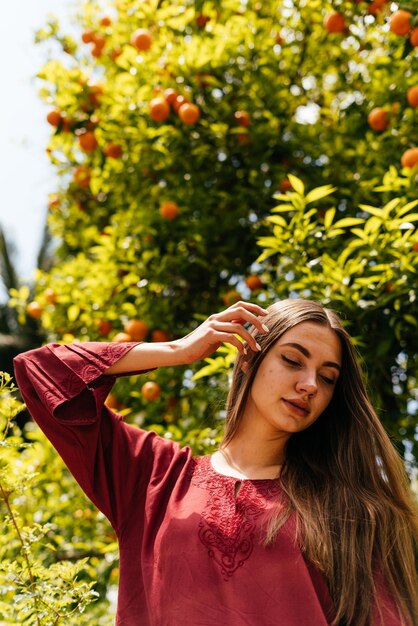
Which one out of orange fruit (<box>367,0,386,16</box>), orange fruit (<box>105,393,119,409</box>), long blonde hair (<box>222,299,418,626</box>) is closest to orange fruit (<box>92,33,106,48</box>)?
orange fruit (<box>367,0,386,16</box>)

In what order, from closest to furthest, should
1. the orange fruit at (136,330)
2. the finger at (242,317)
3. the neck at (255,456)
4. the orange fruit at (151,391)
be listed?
the finger at (242,317)
the neck at (255,456)
the orange fruit at (151,391)
the orange fruit at (136,330)

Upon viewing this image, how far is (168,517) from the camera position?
158 centimetres

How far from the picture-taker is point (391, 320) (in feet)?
7.10

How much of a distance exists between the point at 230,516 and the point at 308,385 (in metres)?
0.31

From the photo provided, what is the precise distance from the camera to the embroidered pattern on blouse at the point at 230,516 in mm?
1514

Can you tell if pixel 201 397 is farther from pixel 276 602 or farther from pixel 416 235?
pixel 276 602

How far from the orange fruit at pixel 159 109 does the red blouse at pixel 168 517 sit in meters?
1.28

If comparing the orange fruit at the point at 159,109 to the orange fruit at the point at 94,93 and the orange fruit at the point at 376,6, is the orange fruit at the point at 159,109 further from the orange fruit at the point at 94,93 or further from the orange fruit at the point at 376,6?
the orange fruit at the point at 376,6

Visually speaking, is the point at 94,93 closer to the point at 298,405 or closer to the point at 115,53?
the point at 115,53

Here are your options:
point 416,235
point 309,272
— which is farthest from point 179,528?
point 416,235

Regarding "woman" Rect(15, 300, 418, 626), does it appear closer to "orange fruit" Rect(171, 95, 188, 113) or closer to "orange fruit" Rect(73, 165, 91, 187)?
"orange fruit" Rect(171, 95, 188, 113)

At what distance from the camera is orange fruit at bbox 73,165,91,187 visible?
328cm

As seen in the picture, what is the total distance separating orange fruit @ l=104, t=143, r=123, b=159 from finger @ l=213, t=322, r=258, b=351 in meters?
1.53

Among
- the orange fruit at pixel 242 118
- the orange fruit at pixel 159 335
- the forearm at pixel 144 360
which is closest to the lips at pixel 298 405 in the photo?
the forearm at pixel 144 360
